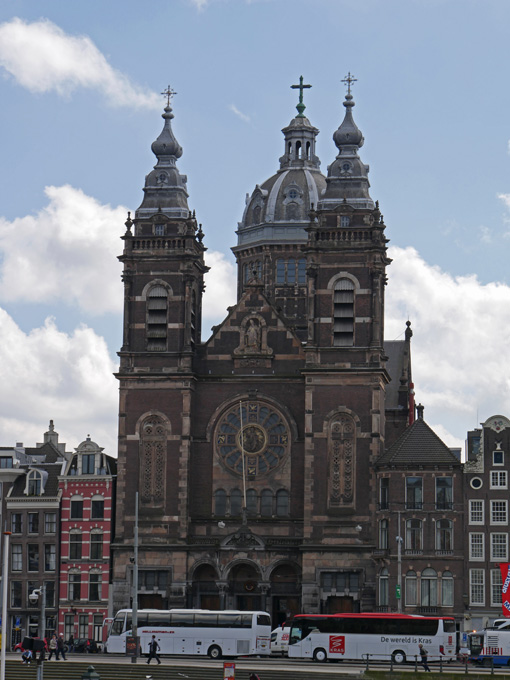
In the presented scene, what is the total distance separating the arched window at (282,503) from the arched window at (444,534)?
10.1m

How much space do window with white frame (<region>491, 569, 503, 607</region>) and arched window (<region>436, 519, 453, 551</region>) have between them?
336 centimetres

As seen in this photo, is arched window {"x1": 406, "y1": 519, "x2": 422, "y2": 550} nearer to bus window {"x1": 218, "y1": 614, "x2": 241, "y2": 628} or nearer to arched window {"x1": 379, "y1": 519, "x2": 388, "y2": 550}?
arched window {"x1": 379, "y1": 519, "x2": 388, "y2": 550}

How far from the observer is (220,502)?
105438 millimetres

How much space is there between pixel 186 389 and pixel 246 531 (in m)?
10.2

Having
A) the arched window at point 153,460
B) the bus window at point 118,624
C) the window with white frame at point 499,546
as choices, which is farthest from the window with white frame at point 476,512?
the bus window at point 118,624

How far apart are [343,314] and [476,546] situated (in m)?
17.2

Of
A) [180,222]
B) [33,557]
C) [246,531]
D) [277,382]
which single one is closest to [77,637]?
[33,557]

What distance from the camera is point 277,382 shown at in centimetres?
10631

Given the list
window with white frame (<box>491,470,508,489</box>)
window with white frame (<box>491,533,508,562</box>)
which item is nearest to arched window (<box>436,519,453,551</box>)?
window with white frame (<box>491,533,508,562</box>)

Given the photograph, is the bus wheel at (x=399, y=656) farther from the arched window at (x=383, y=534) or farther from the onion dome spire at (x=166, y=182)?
the onion dome spire at (x=166, y=182)

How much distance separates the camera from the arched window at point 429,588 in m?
100

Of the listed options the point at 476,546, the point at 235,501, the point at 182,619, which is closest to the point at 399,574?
the point at 476,546

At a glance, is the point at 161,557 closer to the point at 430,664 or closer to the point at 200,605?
the point at 200,605

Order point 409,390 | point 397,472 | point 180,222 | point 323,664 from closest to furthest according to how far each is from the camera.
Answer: point 323,664, point 397,472, point 180,222, point 409,390
